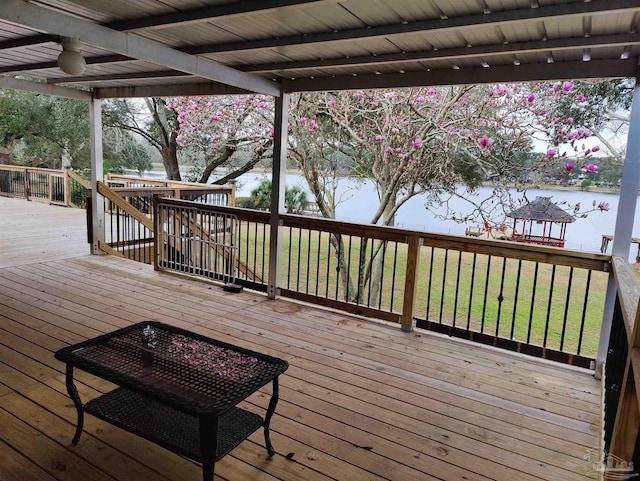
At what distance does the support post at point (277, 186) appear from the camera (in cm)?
460

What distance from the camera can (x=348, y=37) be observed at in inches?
116

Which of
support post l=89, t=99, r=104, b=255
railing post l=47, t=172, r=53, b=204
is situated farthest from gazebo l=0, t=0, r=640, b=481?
railing post l=47, t=172, r=53, b=204

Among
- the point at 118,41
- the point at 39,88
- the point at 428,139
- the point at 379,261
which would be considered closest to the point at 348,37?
the point at 118,41

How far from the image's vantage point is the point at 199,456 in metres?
1.77

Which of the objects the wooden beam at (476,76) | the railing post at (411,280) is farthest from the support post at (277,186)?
the railing post at (411,280)

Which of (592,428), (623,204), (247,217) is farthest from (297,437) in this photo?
(247,217)

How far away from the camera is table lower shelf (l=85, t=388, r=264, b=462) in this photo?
1.87m

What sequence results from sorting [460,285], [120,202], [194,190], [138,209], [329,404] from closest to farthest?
[329,404]
[120,202]
[138,209]
[194,190]
[460,285]

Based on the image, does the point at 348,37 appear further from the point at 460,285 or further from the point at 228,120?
the point at 460,285

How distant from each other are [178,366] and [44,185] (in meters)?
11.7

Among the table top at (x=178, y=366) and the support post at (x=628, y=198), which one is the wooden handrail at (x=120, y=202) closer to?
the table top at (x=178, y=366)

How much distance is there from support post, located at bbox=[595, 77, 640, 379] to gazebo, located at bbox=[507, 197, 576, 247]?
2.08 metres

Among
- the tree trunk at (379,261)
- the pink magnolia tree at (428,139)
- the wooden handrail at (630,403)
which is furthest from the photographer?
the tree trunk at (379,261)

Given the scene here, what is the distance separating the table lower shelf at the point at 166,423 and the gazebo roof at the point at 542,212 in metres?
4.58
